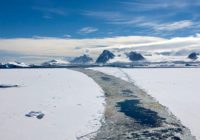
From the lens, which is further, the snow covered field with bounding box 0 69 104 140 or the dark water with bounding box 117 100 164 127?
the dark water with bounding box 117 100 164 127

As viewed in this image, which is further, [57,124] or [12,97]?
[12,97]

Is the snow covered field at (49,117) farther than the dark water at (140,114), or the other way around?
the dark water at (140,114)

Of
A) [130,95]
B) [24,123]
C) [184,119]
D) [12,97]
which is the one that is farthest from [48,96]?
[184,119]

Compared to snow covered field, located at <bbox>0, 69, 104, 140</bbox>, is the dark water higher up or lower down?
lower down

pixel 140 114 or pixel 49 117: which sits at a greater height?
pixel 49 117

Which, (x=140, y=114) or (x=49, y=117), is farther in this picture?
(x=140, y=114)

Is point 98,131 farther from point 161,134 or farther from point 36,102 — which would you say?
point 36,102

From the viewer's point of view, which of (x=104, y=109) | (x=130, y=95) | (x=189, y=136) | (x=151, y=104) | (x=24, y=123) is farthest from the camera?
(x=130, y=95)

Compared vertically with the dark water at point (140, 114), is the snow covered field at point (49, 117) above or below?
above
